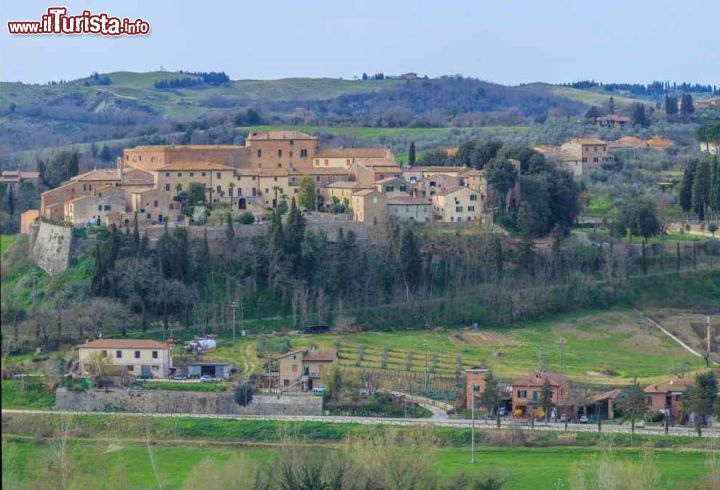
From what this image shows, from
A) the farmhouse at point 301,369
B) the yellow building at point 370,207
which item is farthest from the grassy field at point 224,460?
the yellow building at point 370,207

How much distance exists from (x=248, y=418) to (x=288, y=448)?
7855 millimetres

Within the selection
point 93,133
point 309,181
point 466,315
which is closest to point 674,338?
point 466,315

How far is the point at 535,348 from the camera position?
50938 millimetres

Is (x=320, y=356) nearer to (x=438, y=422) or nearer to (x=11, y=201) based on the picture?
(x=438, y=422)

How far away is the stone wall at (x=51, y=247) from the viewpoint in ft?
173

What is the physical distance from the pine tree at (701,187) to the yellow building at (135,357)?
79.8 ft

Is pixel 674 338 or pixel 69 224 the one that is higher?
pixel 69 224

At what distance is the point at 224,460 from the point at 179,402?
615cm

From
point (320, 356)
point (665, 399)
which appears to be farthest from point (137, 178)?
point (665, 399)

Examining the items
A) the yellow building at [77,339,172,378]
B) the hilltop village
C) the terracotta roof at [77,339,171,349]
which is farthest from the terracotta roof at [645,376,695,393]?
the hilltop village

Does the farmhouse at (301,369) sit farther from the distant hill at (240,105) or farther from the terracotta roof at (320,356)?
the distant hill at (240,105)

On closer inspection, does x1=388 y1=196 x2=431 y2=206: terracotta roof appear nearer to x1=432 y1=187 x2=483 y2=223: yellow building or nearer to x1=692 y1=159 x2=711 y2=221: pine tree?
x1=432 y1=187 x2=483 y2=223: yellow building

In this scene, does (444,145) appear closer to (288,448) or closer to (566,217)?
(566,217)

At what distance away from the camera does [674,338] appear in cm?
5316
